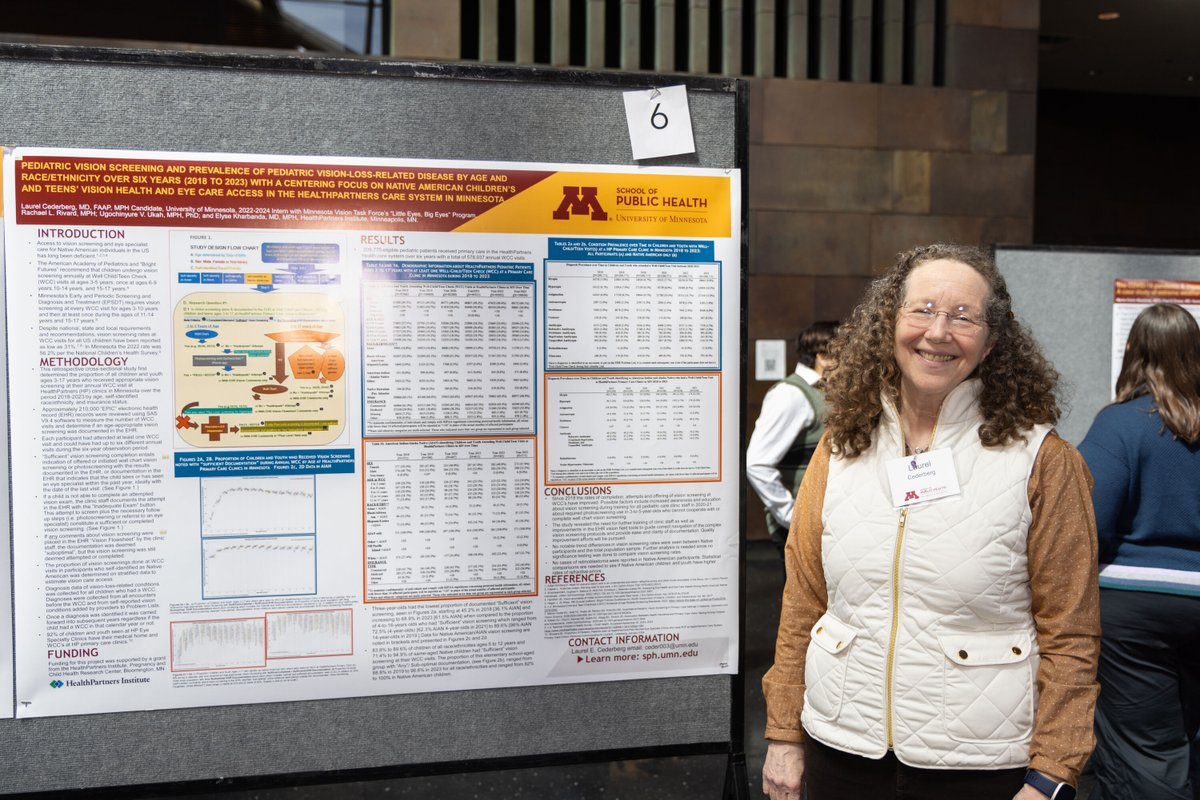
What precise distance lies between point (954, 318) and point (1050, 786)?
2.15 feet

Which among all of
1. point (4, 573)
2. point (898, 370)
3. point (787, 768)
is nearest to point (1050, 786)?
point (787, 768)

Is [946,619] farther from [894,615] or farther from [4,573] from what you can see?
[4,573]

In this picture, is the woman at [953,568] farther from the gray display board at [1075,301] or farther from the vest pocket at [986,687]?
the gray display board at [1075,301]

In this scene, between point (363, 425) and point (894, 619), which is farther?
point (363, 425)

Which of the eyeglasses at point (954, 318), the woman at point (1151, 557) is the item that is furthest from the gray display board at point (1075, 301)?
the eyeglasses at point (954, 318)

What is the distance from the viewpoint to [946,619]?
1.29m

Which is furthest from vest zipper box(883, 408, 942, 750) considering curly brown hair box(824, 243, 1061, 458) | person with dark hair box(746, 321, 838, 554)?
person with dark hair box(746, 321, 838, 554)

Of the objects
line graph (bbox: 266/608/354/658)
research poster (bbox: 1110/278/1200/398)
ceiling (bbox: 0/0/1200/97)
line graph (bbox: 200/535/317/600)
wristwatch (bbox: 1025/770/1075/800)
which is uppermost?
ceiling (bbox: 0/0/1200/97)

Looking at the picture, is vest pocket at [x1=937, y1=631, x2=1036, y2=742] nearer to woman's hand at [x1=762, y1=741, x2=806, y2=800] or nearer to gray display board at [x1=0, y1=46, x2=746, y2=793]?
woman's hand at [x1=762, y1=741, x2=806, y2=800]

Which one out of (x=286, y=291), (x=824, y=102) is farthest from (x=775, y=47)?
(x=286, y=291)

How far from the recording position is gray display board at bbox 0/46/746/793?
1418 mm

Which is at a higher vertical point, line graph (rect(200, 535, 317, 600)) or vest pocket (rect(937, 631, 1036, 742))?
line graph (rect(200, 535, 317, 600))

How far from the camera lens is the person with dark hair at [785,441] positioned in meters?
2.99

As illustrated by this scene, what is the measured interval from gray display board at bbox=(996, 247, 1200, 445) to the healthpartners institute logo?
7.19 feet
